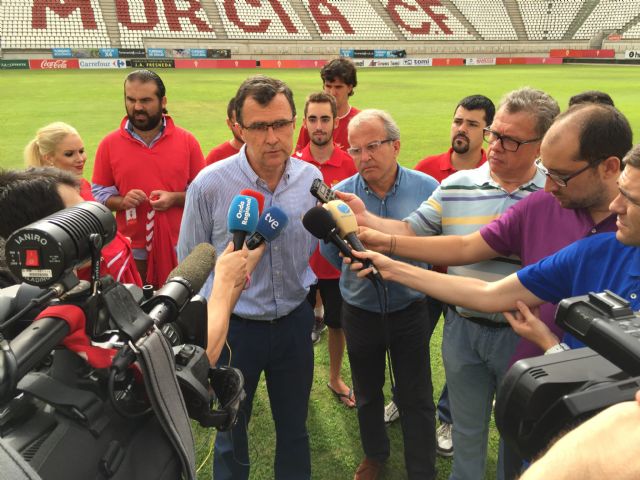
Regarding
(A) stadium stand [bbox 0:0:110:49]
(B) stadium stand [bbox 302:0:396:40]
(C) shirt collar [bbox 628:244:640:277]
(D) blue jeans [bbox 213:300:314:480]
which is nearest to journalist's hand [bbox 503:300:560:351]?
(C) shirt collar [bbox 628:244:640:277]

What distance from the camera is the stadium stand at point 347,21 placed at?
1522 inches

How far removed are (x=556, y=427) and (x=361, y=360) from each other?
2.00 m

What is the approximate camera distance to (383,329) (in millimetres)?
2805

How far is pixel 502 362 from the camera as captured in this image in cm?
246

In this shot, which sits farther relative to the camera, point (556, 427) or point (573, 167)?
point (573, 167)

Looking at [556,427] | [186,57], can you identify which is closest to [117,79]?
[186,57]

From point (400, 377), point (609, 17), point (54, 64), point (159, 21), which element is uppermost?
point (609, 17)

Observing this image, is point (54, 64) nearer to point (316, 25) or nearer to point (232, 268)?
point (316, 25)

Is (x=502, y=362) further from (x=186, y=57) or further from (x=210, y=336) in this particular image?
(x=186, y=57)

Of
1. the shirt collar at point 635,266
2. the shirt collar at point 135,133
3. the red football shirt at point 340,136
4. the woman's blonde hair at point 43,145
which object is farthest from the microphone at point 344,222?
the red football shirt at point 340,136

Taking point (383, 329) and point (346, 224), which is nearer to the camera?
point (346, 224)

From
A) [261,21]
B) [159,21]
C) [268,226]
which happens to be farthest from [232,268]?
[261,21]

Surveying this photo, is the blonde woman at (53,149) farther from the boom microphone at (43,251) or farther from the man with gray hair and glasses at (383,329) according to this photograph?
the boom microphone at (43,251)

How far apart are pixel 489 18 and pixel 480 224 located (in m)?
47.2
